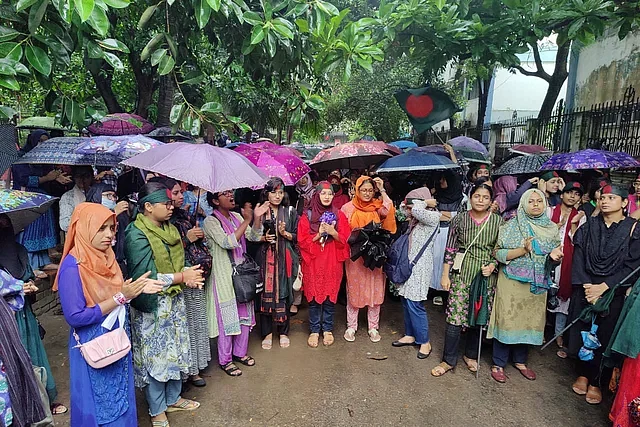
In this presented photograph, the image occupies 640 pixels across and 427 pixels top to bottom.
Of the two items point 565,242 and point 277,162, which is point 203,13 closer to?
point 277,162

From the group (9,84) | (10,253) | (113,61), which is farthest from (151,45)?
(10,253)

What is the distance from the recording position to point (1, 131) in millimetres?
5688

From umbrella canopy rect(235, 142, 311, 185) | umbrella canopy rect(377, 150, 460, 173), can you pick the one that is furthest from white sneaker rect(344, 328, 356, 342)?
umbrella canopy rect(377, 150, 460, 173)

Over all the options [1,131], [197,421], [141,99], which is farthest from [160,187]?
[141,99]

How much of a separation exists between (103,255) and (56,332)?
2.78 m

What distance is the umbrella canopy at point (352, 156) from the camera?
17.1ft

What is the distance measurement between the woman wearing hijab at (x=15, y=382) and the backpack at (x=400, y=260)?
9.68ft

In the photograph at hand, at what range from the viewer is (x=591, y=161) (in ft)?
15.1

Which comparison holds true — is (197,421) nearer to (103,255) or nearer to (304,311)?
(103,255)

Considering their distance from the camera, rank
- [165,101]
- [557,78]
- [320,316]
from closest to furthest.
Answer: [320,316] → [165,101] → [557,78]

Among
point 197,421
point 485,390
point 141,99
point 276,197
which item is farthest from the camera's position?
point 141,99

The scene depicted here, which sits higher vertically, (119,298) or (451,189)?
(451,189)

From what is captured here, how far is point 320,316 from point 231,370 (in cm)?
110

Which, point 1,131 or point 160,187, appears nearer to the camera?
point 160,187
